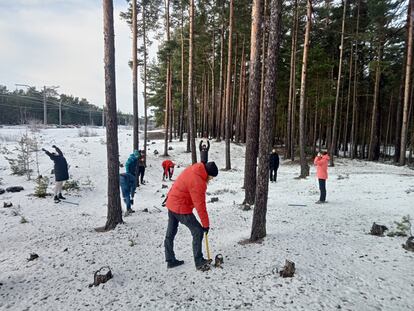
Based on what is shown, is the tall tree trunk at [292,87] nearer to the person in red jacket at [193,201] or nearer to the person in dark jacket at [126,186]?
the person in dark jacket at [126,186]

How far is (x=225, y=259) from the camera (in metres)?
5.28

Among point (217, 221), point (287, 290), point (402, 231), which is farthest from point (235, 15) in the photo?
point (287, 290)

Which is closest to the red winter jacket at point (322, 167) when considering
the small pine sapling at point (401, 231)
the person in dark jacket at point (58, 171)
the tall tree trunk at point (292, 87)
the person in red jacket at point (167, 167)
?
the small pine sapling at point (401, 231)

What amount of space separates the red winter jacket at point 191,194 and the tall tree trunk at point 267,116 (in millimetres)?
1753

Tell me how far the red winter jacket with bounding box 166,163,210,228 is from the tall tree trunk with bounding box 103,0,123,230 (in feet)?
12.5

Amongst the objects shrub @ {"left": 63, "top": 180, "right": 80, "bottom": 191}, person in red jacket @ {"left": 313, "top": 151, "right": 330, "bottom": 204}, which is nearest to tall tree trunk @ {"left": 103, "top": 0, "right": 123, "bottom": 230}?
shrub @ {"left": 63, "top": 180, "right": 80, "bottom": 191}

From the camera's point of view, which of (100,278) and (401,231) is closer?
(100,278)

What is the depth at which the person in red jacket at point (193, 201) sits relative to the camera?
4635 mm

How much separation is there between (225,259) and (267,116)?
305 cm

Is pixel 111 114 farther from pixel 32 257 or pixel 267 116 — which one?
pixel 267 116

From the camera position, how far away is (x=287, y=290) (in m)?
4.10

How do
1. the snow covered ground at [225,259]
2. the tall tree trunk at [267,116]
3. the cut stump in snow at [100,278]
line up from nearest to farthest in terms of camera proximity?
the snow covered ground at [225,259]
the cut stump in snow at [100,278]
the tall tree trunk at [267,116]

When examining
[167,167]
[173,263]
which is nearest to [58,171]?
[167,167]

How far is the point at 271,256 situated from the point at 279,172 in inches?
572
